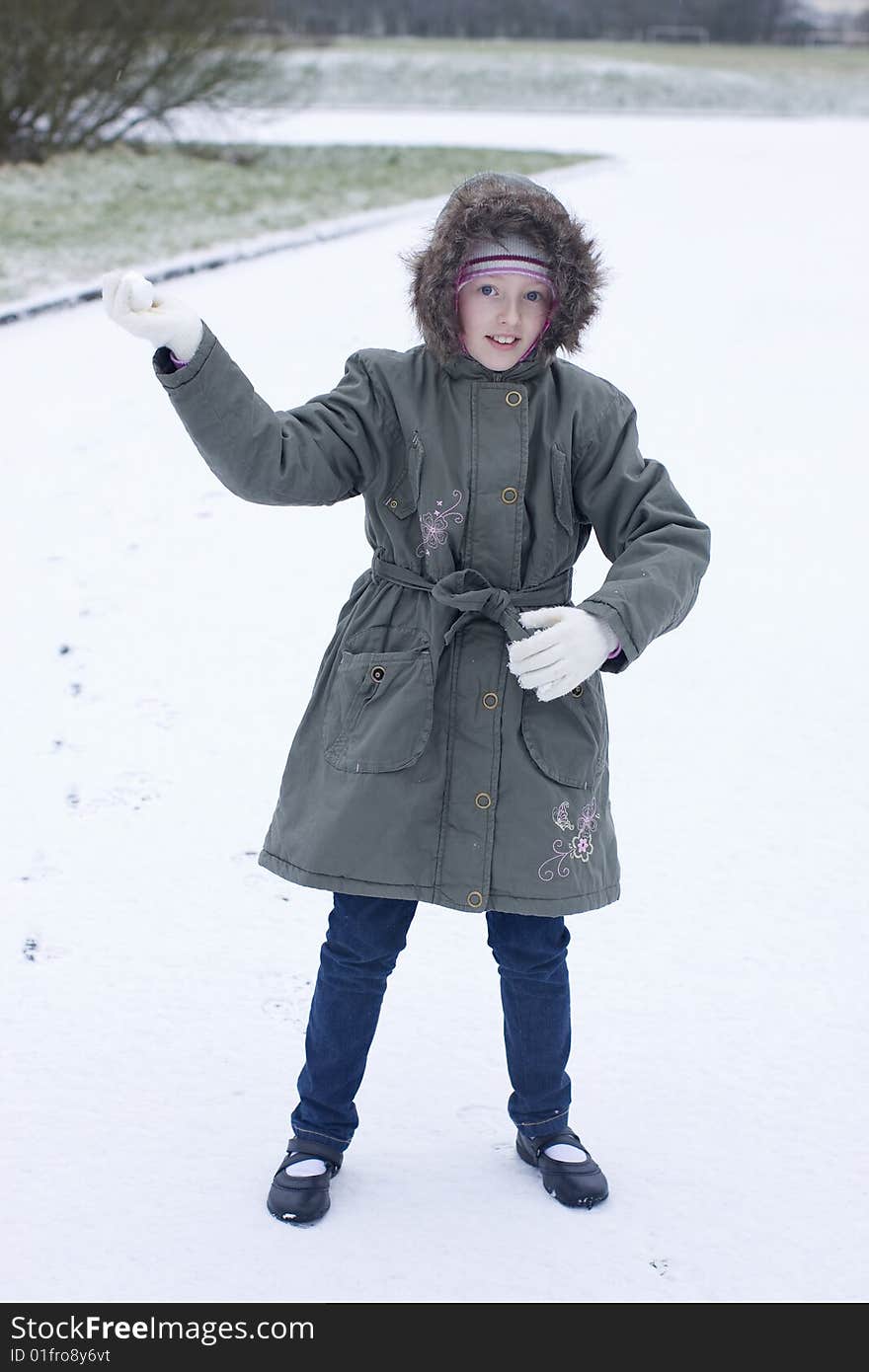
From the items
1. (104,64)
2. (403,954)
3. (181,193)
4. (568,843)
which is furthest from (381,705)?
(104,64)

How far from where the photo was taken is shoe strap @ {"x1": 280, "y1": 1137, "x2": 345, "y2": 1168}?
224cm

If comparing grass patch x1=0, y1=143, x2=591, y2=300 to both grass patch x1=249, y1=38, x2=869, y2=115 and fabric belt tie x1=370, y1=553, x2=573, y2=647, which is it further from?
grass patch x1=249, y1=38, x2=869, y2=115

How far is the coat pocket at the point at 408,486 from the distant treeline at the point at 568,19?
42.8 meters

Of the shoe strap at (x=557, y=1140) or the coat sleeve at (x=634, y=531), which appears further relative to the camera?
the shoe strap at (x=557, y=1140)

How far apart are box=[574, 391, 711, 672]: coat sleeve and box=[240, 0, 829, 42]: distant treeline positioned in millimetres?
42780

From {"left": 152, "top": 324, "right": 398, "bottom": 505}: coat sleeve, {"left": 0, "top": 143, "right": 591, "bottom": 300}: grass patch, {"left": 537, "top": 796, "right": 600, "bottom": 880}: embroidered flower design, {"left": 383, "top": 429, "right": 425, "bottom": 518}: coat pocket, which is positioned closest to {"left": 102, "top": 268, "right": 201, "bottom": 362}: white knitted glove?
{"left": 152, "top": 324, "right": 398, "bottom": 505}: coat sleeve

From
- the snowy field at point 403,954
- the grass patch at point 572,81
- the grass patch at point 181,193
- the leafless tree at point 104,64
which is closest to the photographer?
the snowy field at point 403,954

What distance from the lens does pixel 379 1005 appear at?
226 cm

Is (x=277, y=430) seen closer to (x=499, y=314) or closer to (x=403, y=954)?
(x=499, y=314)

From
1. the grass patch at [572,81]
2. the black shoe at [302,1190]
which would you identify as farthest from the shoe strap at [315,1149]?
the grass patch at [572,81]

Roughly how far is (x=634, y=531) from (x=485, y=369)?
285 mm

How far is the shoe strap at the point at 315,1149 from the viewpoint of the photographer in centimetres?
224

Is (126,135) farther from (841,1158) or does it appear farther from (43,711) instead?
(841,1158)

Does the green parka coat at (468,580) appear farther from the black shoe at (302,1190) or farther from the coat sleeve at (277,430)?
the black shoe at (302,1190)
